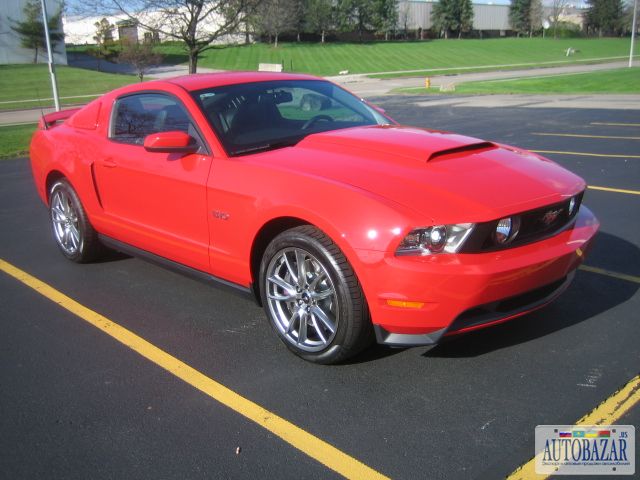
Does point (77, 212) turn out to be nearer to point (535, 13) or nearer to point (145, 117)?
point (145, 117)

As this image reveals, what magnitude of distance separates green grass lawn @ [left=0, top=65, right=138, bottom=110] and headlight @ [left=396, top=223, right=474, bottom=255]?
88.7 feet

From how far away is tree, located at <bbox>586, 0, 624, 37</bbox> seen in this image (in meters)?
101

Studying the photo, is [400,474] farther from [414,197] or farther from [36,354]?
[36,354]

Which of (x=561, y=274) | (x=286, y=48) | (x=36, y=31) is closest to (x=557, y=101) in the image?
(x=561, y=274)

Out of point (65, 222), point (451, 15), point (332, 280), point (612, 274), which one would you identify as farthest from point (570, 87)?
point (451, 15)

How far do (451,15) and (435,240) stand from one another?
97.2 m

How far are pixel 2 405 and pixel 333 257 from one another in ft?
6.10

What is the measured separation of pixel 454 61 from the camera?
59406mm

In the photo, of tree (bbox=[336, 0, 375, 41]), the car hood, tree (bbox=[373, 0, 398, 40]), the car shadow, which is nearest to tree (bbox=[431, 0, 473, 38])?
tree (bbox=[373, 0, 398, 40])

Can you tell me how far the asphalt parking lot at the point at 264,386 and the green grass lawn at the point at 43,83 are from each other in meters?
25.3

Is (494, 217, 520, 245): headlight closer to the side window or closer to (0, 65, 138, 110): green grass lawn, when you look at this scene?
the side window

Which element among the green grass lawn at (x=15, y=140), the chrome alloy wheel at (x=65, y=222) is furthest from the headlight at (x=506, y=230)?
the green grass lawn at (x=15, y=140)

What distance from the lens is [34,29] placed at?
43312mm

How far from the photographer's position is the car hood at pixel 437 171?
10.3 ft
